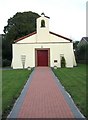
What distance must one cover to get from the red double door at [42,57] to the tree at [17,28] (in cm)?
1205

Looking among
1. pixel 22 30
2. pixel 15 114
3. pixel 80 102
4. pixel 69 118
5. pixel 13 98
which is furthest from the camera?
pixel 22 30

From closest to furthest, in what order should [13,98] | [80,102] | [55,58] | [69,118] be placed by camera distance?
[69,118] → [80,102] → [13,98] → [55,58]

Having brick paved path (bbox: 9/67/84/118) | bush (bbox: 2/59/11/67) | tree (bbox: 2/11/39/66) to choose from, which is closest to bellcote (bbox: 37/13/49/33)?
bush (bbox: 2/59/11/67)

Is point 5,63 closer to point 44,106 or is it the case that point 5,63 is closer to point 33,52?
point 33,52

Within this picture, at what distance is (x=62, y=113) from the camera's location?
413 inches

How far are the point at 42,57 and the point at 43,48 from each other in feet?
3.78

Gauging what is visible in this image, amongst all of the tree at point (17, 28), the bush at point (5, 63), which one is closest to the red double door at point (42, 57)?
the bush at point (5, 63)

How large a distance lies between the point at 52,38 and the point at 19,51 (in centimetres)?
438

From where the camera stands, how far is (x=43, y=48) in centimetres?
4097

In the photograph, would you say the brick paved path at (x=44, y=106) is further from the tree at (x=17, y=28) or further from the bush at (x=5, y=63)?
the tree at (x=17, y=28)

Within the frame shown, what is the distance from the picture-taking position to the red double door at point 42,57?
41.2m

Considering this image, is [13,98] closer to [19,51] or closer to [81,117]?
[81,117]

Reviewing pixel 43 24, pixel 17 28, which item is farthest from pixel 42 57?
pixel 17 28

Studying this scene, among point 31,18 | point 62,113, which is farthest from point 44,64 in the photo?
point 62,113
